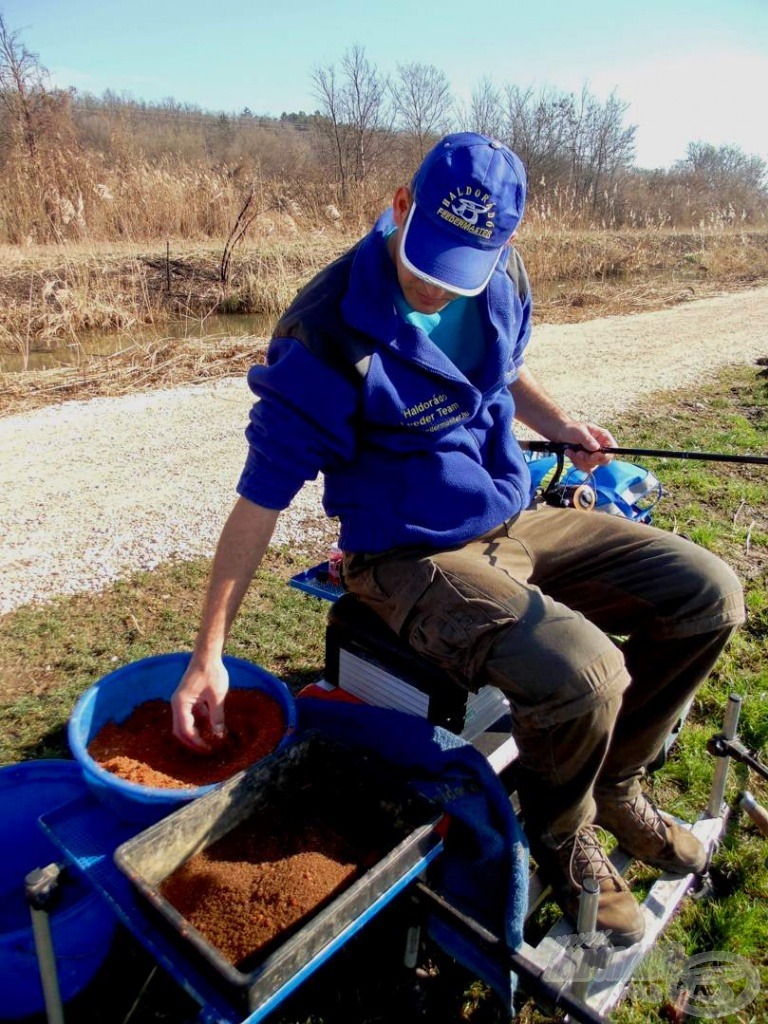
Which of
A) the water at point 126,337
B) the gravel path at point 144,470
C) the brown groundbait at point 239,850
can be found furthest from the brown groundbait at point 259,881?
the water at point 126,337

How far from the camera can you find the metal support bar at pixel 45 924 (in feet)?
4.61

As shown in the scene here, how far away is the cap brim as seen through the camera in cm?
184

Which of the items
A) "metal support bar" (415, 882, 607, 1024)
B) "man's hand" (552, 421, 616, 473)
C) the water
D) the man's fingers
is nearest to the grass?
"metal support bar" (415, 882, 607, 1024)

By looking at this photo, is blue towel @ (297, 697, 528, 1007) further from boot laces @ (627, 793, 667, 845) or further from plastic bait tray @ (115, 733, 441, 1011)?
boot laces @ (627, 793, 667, 845)

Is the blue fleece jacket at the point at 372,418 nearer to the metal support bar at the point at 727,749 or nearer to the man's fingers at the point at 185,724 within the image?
the man's fingers at the point at 185,724

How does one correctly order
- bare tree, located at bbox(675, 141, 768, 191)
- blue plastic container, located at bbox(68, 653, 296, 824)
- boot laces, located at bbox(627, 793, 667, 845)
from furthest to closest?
bare tree, located at bbox(675, 141, 768, 191) → boot laces, located at bbox(627, 793, 667, 845) → blue plastic container, located at bbox(68, 653, 296, 824)

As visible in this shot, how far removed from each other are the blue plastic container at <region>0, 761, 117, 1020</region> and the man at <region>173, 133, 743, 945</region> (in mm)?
452

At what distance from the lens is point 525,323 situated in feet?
8.03

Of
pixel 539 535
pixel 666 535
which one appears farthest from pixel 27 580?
pixel 666 535

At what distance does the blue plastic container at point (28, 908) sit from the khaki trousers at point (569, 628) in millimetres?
868

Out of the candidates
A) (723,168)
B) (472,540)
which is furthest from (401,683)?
(723,168)

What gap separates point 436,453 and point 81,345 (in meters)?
7.62

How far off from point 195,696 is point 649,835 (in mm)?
1177

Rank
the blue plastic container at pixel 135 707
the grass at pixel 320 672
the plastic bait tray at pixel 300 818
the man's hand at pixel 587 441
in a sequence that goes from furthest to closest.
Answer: the man's hand at pixel 587 441
the grass at pixel 320 672
the blue plastic container at pixel 135 707
the plastic bait tray at pixel 300 818
